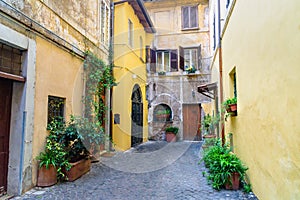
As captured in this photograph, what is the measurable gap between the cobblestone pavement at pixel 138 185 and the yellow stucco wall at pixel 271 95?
892mm

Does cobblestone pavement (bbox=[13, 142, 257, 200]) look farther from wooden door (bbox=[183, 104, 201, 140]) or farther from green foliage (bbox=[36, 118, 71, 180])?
wooden door (bbox=[183, 104, 201, 140])

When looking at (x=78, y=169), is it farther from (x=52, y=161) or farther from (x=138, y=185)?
(x=138, y=185)

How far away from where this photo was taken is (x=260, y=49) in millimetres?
3273

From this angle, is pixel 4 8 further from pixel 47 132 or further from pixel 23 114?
pixel 47 132

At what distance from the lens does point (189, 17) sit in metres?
13.9

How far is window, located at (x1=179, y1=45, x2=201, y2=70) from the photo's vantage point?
13484 millimetres

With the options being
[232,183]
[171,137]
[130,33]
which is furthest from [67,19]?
[171,137]

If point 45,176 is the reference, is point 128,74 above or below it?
above

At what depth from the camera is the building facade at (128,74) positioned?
28.2ft

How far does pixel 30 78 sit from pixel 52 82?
2.37ft

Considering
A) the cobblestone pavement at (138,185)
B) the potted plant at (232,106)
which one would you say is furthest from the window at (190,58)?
the potted plant at (232,106)

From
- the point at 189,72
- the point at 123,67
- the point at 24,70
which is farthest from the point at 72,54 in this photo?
the point at 189,72

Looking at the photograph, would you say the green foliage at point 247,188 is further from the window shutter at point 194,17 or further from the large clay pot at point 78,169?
the window shutter at point 194,17

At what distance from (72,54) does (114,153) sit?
373 centimetres
